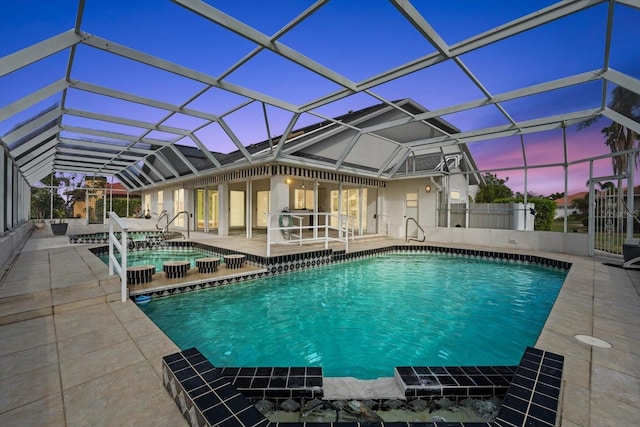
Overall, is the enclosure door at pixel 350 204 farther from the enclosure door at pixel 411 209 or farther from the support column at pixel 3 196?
the support column at pixel 3 196

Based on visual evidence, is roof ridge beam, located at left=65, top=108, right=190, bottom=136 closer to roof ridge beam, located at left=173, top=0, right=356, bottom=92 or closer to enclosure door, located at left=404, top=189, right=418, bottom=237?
roof ridge beam, located at left=173, top=0, right=356, bottom=92

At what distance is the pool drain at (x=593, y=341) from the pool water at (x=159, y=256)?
24.6ft

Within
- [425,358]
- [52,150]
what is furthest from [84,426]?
[52,150]

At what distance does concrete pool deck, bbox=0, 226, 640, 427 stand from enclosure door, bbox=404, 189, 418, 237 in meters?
7.70

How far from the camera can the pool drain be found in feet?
8.21

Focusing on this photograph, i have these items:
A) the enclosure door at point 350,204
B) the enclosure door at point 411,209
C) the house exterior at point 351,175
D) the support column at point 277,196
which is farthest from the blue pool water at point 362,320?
the enclosure door at point 350,204

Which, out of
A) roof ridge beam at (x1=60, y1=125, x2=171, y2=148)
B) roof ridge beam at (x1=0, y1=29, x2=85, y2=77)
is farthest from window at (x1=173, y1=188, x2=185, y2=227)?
roof ridge beam at (x1=0, y1=29, x2=85, y2=77)

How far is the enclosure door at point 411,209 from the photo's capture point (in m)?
11.9

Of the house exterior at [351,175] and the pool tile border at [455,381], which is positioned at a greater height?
the house exterior at [351,175]

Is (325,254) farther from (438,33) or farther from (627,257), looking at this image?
(627,257)

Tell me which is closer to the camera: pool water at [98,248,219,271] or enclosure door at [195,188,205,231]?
pool water at [98,248,219,271]

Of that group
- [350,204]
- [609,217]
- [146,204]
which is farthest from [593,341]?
[146,204]

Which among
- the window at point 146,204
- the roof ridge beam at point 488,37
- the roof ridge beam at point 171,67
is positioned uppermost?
the roof ridge beam at point 488,37

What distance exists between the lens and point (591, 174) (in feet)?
24.0
